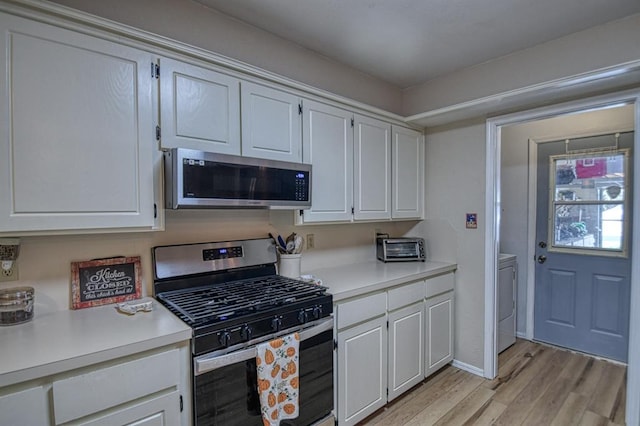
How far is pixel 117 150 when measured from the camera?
1.39 metres

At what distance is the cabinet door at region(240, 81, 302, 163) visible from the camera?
5.82 ft

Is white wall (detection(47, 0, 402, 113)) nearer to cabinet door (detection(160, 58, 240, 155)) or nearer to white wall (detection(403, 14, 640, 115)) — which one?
cabinet door (detection(160, 58, 240, 155))

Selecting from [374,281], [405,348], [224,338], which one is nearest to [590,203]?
[405,348]

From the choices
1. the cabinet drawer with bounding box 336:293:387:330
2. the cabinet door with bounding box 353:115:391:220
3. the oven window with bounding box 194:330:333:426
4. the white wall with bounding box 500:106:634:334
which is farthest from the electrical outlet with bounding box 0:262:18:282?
the white wall with bounding box 500:106:634:334

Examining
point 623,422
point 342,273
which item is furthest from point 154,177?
point 623,422

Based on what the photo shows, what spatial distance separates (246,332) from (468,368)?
225 cm

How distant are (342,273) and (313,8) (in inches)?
67.2

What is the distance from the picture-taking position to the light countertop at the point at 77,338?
101 cm

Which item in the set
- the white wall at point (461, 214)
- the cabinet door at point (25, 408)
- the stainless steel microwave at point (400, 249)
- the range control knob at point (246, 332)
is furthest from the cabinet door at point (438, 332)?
the cabinet door at point (25, 408)

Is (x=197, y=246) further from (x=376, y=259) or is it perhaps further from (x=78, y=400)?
(x=376, y=259)

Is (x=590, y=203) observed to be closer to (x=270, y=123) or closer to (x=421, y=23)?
(x=421, y=23)

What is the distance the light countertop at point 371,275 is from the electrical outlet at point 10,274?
1468mm

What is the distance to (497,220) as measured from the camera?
2.64 metres

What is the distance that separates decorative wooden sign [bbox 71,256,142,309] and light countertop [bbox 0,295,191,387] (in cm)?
7
